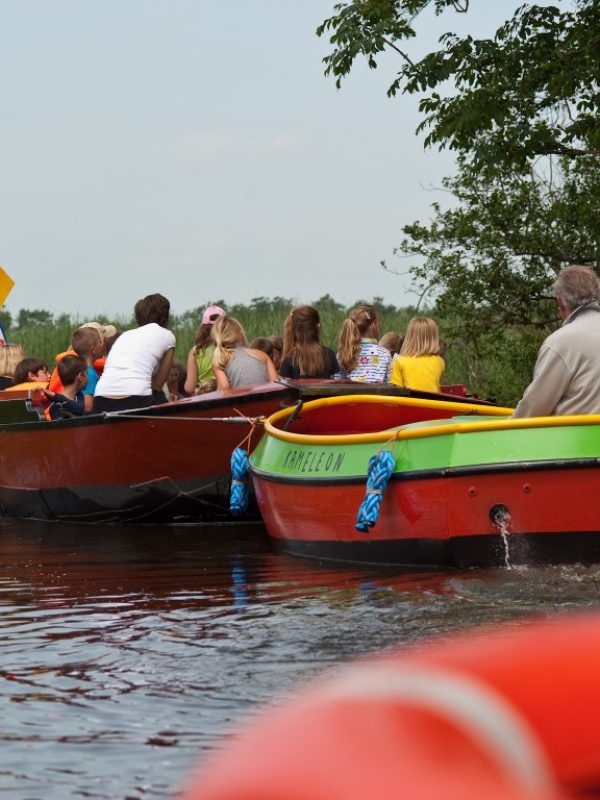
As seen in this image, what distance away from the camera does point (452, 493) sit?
27.3ft

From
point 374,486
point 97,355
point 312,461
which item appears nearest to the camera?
point 374,486

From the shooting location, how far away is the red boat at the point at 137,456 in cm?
1188

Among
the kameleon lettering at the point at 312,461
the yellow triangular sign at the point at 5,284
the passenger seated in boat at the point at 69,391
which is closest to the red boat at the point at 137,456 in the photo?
the passenger seated in boat at the point at 69,391

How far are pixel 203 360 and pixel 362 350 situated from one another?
178cm

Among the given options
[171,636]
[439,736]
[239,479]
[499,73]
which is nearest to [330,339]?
[499,73]

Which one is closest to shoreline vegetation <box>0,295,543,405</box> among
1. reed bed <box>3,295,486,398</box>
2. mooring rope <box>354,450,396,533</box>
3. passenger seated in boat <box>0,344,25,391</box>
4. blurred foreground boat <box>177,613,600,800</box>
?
reed bed <box>3,295,486,398</box>

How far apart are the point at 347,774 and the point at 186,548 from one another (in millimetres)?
9589

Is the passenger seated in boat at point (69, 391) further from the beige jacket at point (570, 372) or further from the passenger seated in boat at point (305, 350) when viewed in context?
the beige jacket at point (570, 372)

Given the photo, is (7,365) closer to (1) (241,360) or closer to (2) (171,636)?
(1) (241,360)

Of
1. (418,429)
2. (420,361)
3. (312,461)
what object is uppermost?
(420,361)

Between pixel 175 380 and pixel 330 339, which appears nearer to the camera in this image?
pixel 175 380

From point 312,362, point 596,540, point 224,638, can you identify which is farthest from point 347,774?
point 312,362

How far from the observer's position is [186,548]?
10.9 meters

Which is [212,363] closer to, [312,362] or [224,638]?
[312,362]
